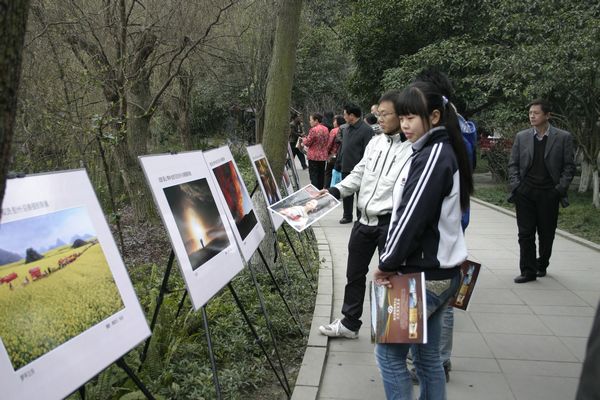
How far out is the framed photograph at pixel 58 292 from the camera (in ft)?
5.89

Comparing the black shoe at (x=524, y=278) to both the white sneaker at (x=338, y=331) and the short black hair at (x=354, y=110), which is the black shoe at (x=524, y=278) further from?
the short black hair at (x=354, y=110)

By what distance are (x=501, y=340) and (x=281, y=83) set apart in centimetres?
354

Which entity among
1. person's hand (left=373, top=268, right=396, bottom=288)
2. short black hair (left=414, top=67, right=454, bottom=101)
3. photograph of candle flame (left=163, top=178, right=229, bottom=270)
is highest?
short black hair (left=414, top=67, right=454, bottom=101)

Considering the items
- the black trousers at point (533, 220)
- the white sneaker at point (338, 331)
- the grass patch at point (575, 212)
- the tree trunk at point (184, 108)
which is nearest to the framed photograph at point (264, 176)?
the white sneaker at point (338, 331)

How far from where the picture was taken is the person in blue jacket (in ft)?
8.21

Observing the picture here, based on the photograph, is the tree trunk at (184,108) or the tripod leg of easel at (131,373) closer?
the tripod leg of easel at (131,373)

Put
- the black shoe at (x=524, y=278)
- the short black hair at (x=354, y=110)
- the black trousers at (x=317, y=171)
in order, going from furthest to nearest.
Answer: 1. the black trousers at (x=317, y=171)
2. the short black hair at (x=354, y=110)
3. the black shoe at (x=524, y=278)

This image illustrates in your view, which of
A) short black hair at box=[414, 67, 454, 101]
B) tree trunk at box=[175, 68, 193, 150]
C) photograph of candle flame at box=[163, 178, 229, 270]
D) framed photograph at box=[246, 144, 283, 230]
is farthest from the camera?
tree trunk at box=[175, 68, 193, 150]

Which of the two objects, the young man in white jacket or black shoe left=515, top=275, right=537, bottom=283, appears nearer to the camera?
the young man in white jacket

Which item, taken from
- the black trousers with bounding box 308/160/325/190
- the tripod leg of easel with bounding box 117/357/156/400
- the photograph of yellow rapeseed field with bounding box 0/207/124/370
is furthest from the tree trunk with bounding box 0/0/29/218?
the black trousers with bounding box 308/160/325/190

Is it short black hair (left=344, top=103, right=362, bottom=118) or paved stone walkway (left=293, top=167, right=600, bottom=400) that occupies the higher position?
short black hair (left=344, top=103, right=362, bottom=118)

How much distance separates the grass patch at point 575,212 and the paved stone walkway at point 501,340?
1837 mm

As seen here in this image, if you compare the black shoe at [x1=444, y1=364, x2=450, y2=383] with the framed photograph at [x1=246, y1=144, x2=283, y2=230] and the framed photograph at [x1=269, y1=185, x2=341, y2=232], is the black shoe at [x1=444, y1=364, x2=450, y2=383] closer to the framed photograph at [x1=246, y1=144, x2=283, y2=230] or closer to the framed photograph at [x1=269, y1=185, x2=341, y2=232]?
the framed photograph at [x1=269, y1=185, x2=341, y2=232]

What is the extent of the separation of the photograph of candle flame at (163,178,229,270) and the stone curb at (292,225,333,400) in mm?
1178
